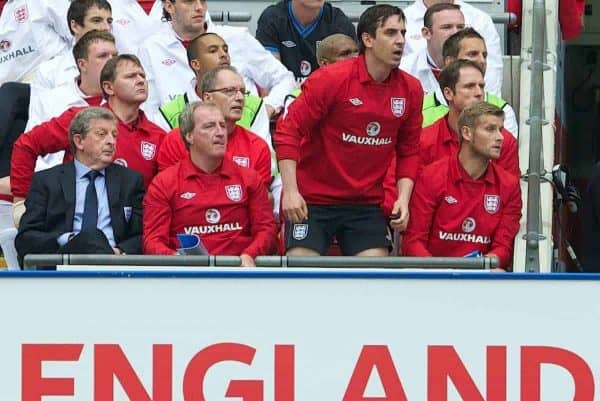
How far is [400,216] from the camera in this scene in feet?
30.4

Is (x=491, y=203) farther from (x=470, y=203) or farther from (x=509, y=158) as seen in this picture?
(x=509, y=158)

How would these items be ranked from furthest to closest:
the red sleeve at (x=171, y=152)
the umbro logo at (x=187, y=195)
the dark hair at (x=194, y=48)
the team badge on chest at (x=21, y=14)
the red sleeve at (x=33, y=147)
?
the team badge on chest at (x=21, y=14) < the dark hair at (x=194, y=48) < the red sleeve at (x=33, y=147) < the red sleeve at (x=171, y=152) < the umbro logo at (x=187, y=195)

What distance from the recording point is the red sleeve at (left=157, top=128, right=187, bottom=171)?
9.88 m

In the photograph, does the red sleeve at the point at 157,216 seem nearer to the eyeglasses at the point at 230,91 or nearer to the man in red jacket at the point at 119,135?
the man in red jacket at the point at 119,135

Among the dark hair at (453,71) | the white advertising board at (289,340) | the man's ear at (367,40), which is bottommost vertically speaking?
the white advertising board at (289,340)

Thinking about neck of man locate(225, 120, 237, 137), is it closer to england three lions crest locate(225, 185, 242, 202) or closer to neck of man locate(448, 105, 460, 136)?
england three lions crest locate(225, 185, 242, 202)

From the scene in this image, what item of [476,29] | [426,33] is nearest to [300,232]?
[426,33]

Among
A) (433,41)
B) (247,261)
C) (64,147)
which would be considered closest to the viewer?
(247,261)

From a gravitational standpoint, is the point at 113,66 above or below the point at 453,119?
above

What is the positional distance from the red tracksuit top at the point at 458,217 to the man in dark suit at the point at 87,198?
4.69 feet

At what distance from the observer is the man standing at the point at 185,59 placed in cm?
1111

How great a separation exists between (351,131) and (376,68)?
13.5 inches

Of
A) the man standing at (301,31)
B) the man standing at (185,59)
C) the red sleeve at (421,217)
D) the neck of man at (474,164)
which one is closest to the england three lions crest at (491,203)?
the neck of man at (474,164)

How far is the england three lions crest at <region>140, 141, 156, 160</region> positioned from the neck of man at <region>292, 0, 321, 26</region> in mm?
1960
